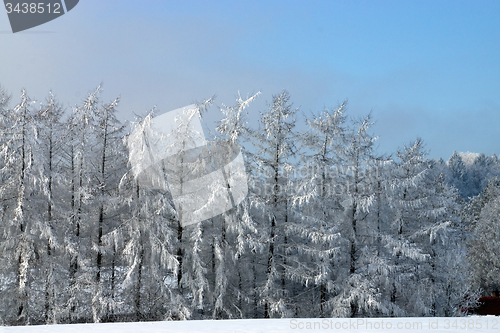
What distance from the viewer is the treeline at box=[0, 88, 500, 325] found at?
14617mm

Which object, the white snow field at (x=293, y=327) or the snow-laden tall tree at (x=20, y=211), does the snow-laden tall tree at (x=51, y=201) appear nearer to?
the snow-laden tall tree at (x=20, y=211)

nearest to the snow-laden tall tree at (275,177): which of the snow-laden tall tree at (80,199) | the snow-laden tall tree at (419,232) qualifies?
the snow-laden tall tree at (419,232)

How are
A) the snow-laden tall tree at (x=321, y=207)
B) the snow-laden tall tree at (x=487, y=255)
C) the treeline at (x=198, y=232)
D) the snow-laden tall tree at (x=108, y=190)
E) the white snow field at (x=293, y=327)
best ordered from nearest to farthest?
the white snow field at (x=293, y=327) → the treeline at (x=198, y=232) → the snow-laden tall tree at (x=108, y=190) → the snow-laden tall tree at (x=321, y=207) → the snow-laden tall tree at (x=487, y=255)

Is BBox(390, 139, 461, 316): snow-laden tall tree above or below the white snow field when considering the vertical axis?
below

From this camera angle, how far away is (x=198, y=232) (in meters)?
15.2

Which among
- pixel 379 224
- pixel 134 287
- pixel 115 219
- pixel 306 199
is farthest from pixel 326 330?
pixel 379 224

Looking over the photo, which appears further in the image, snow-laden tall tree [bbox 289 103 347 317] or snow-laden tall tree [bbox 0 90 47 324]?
snow-laden tall tree [bbox 289 103 347 317]

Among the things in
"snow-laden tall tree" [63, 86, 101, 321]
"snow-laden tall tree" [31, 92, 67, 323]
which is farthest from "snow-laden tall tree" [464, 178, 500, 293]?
"snow-laden tall tree" [31, 92, 67, 323]

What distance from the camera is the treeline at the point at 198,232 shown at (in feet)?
48.0

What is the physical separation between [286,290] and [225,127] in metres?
6.63

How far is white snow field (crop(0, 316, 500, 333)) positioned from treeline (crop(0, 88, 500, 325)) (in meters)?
5.71

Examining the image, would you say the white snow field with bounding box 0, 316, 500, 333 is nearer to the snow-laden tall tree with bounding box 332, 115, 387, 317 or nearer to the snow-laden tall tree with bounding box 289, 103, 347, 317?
the snow-laden tall tree with bounding box 289, 103, 347, 317

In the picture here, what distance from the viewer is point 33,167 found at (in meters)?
14.6

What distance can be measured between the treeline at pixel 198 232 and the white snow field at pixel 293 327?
5.71m
